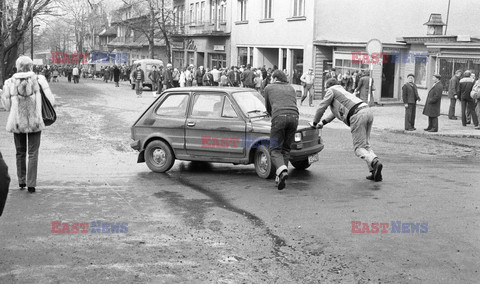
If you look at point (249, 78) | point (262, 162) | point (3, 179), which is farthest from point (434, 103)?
point (3, 179)

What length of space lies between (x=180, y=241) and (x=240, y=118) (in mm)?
4249

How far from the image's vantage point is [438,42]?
25.4 metres

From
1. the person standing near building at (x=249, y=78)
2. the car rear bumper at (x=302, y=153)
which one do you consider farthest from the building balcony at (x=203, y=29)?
the car rear bumper at (x=302, y=153)

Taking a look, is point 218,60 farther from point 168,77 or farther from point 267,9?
point 168,77

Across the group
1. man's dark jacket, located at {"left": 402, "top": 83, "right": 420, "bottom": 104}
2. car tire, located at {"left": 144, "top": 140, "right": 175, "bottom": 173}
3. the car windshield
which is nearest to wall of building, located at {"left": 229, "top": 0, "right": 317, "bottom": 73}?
man's dark jacket, located at {"left": 402, "top": 83, "right": 420, "bottom": 104}

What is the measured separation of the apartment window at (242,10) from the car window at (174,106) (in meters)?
33.9

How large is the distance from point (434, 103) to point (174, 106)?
10.3 m

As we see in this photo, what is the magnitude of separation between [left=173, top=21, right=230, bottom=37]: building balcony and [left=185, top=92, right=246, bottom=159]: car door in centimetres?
3665

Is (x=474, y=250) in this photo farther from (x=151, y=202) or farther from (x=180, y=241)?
(x=151, y=202)

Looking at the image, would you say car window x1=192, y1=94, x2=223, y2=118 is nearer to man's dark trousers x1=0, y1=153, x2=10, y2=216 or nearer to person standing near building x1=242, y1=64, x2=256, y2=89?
man's dark trousers x1=0, y1=153, x2=10, y2=216

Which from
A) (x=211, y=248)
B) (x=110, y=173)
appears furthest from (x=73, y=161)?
(x=211, y=248)

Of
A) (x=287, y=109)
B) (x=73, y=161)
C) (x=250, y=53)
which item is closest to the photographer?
(x=287, y=109)

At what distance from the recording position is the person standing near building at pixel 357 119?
10.1 metres

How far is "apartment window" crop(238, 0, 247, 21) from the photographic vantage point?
44.4m
